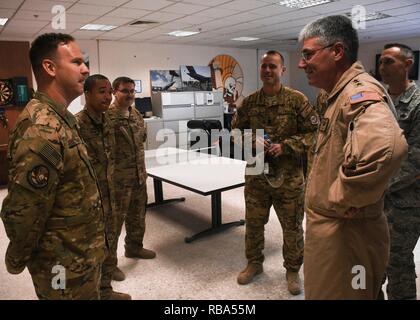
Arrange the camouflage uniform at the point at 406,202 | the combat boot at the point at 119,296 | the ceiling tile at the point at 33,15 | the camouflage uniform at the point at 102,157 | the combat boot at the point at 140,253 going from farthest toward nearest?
the ceiling tile at the point at 33,15
the combat boot at the point at 140,253
the combat boot at the point at 119,296
the camouflage uniform at the point at 102,157
the camouflage uniform at the point at 406,202

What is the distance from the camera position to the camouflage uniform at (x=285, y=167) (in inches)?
91.7

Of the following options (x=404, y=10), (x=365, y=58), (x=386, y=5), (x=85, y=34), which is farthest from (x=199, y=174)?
(x=365, y=58)

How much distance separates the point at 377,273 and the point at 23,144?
142cm

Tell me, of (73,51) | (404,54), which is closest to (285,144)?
(404,54)

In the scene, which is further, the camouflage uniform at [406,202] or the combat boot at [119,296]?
the combat boot at [119,296]

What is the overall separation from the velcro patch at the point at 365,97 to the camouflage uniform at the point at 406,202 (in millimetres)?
922

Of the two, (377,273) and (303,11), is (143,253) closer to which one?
(377,273)

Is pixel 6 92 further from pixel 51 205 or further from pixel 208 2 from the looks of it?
pixel 51 205

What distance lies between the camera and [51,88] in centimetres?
135

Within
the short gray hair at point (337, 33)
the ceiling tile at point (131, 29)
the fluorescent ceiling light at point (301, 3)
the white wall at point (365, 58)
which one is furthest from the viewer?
the white wall at point (365, 58)

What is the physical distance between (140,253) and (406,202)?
2172 millimetres

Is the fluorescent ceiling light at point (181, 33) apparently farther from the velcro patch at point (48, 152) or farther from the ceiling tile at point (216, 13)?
the velcro patch at point (48, 152)

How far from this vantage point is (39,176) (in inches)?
46.1

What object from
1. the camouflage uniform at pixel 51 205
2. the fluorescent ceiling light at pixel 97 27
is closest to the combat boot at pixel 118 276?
the camouflage uniform at pixel 51 205
